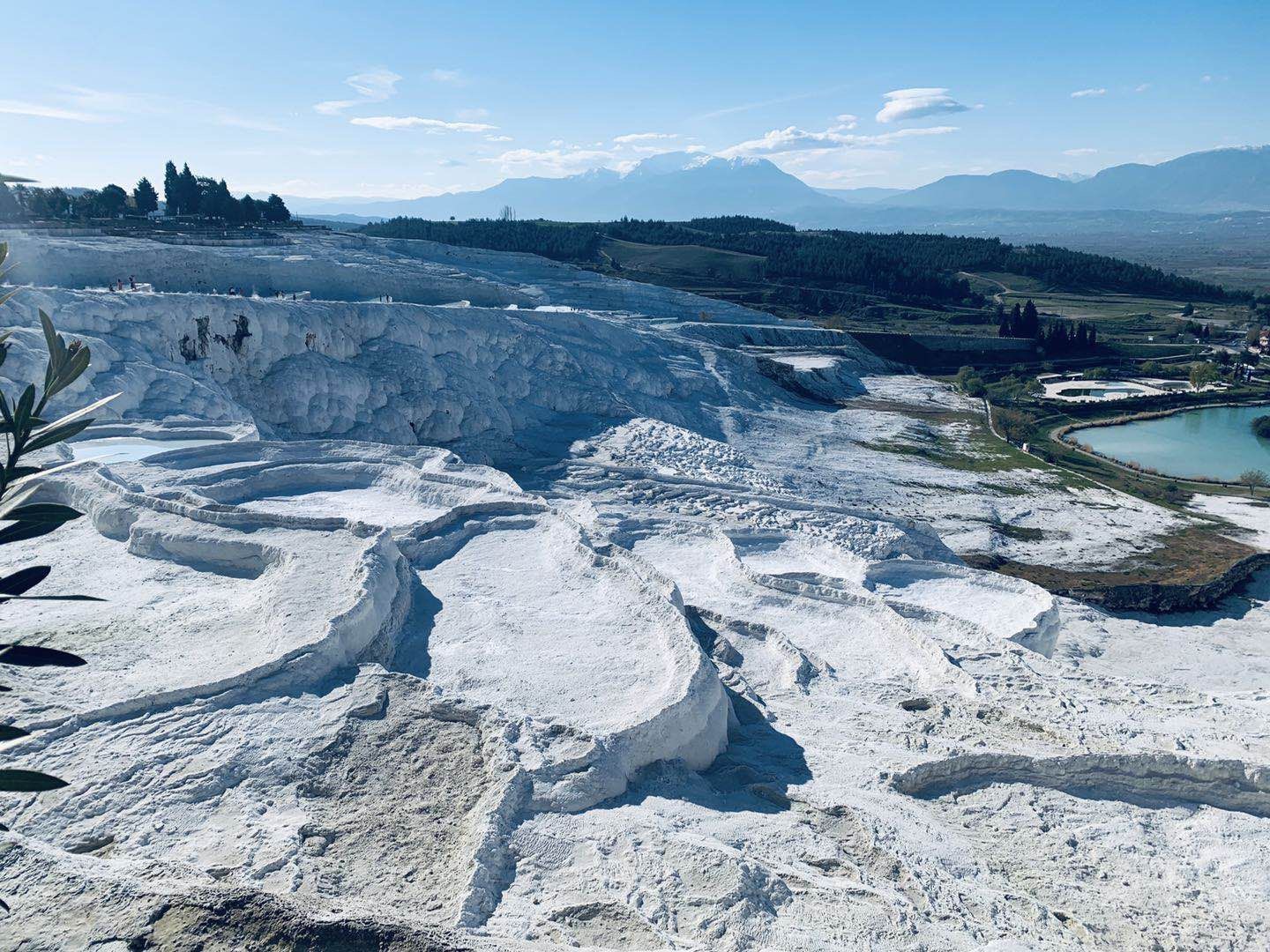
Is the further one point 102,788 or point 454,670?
point 454,670

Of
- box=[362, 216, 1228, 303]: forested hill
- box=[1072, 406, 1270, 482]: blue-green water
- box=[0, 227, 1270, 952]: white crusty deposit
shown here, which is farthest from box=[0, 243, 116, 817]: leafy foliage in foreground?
box=[362, 216, 1228, 303]: forested hill

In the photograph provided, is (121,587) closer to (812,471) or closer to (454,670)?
(454,670)

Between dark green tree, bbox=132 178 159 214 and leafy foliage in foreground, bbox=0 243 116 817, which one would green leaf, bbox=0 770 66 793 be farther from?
dark green tree, bbox=132 178 159 214

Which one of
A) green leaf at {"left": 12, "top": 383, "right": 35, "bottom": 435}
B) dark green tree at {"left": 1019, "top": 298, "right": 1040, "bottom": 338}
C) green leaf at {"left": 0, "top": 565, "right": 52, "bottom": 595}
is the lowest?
dark green tree at {"left": 1019, "top": 298, "right": 1040, "bottom": 338}

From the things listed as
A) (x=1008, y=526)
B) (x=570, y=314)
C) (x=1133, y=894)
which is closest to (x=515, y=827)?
(x=1133, y=894)

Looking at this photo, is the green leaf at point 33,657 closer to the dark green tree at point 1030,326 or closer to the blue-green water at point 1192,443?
the blue-green water at point 1192,443

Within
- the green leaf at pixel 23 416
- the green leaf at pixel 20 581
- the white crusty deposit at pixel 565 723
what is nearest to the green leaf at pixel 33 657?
the green leaf at pixel 20 581
